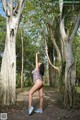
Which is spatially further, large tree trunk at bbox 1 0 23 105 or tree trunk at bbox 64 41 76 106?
tree trunk at bbox 64 41 76 106

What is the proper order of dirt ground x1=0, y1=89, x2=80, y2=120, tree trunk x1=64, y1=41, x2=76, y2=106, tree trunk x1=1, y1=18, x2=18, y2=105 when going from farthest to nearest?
tree trunk x1=64, y1=41, x2=76, y2=106, tree trunk x1=1, y1=18, x2=18, y2=105, dirt ground x1=0, y1=89, x2=80, y2=120

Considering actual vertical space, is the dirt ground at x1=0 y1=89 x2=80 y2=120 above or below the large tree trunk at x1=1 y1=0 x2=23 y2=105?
below

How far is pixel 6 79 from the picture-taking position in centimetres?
1172

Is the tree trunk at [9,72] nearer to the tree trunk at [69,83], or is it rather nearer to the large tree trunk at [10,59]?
the large tree trunk at [10,59]

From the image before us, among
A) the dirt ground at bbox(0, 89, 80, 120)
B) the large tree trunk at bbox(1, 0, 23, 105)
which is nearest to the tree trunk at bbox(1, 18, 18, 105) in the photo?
the large tree trunk at bbox(1, 0, 23, 105)

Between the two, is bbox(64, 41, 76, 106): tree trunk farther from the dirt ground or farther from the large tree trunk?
the large tree trunk

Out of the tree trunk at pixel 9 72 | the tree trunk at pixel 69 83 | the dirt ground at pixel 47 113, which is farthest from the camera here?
the tree trunk at pixel 69 83

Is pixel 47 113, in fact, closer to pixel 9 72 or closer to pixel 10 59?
pixel 9 72

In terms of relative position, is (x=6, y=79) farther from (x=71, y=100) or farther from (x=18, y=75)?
(x=18, y=75)

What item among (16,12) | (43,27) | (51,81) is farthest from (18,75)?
(16,12)

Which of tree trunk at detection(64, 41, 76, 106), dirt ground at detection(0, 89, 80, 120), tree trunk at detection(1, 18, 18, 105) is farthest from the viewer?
tree trunk at detection(64, 41, 76, 106)

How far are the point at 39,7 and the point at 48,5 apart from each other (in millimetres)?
2131

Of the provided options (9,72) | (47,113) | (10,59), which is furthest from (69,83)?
(10,59)

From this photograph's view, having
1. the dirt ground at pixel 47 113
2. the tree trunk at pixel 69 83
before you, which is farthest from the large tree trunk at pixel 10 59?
the tree trunk at pixel 69 83
